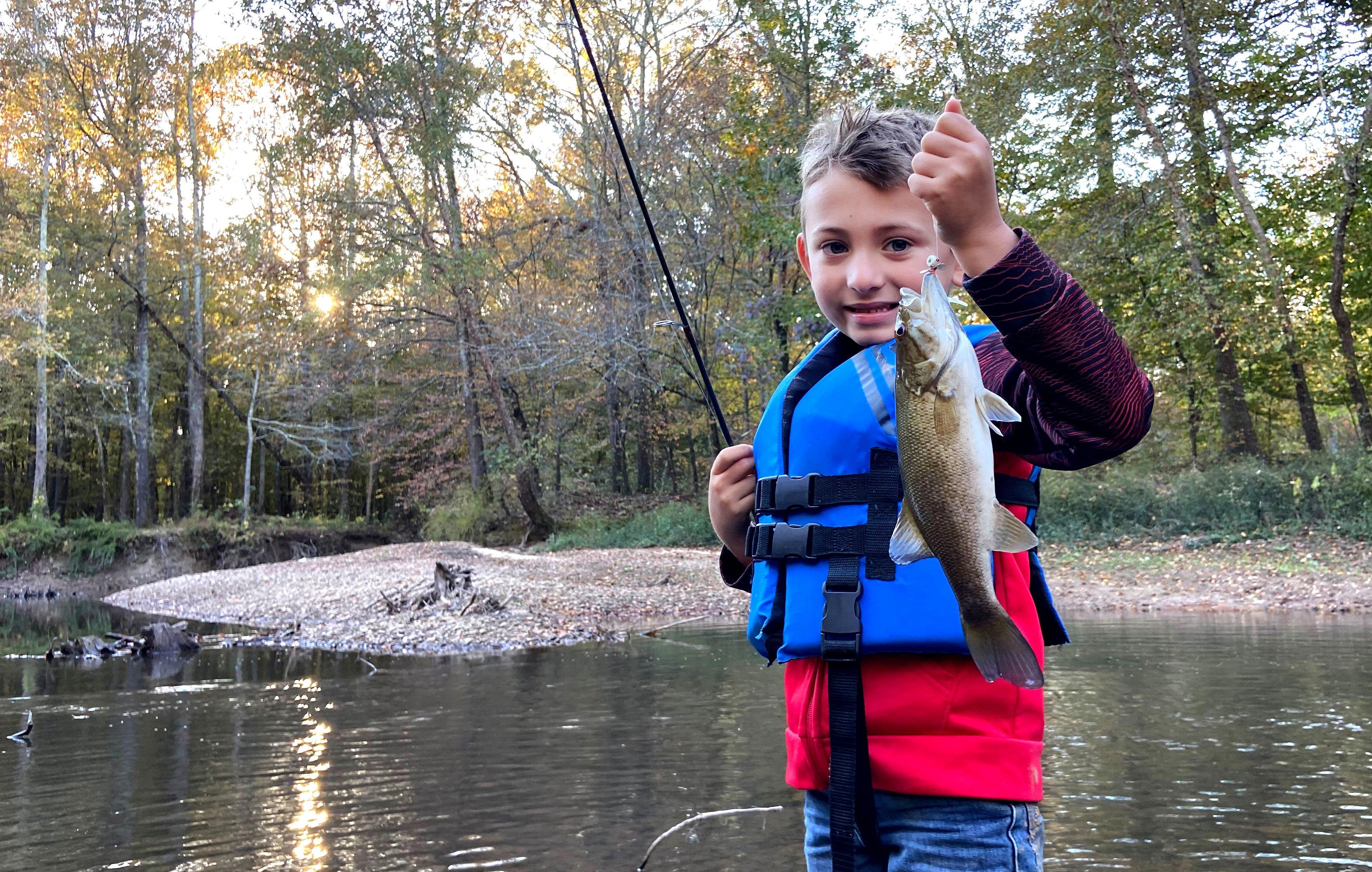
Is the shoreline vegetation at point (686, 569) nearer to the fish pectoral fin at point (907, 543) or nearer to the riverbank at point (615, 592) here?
the riverbank at point (615, 592)

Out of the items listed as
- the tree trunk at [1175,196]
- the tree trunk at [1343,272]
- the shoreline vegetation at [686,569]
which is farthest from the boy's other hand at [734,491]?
the tree trunk at [1343,272]

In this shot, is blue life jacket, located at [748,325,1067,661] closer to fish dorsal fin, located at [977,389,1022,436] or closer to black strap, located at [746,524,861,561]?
black strap, located at [746,524,861,561]

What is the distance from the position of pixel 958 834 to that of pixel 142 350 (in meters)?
36.6

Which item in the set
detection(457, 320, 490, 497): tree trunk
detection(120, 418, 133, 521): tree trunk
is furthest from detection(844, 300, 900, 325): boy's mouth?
detection(120, 418, 133, 521): tree trunk

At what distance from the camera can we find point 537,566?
1952 cm

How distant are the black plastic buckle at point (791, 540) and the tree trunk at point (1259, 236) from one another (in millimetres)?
17803

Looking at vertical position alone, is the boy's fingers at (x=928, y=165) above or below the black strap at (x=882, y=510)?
above

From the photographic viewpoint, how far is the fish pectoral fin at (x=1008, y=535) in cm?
161

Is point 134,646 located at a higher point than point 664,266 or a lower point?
lower

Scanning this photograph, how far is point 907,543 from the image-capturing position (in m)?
1.66

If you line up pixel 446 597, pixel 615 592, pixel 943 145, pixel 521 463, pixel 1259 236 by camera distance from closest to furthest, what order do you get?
pixel 943 145 → pixel 446 597 → pixel 615 592 → pixel 1259 236 → pixel 521 463

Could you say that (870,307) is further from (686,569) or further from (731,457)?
(686,569)

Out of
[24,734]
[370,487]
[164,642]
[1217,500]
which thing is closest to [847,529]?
[24,734]

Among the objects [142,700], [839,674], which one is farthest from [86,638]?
[839,674]
